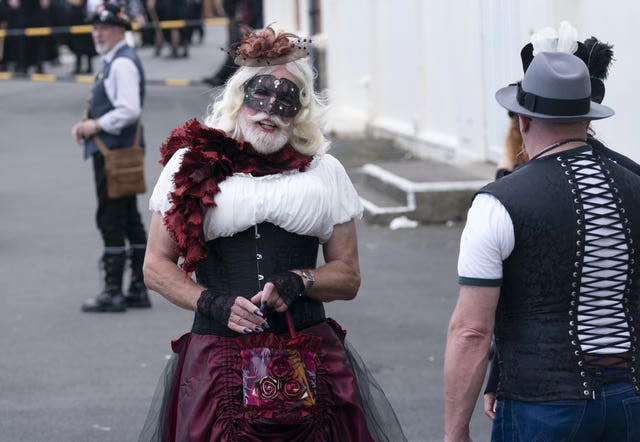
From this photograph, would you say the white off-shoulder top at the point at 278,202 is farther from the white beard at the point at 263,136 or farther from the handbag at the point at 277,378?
the handbag at the point at 277,378

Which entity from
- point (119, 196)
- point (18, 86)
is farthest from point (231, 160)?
point (18, 86)

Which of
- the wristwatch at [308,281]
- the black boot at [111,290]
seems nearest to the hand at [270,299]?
the wristwatch at [308,281]

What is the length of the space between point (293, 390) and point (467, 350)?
2.45 feet

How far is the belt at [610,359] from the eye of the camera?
11.6ft

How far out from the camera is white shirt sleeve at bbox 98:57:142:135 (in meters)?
8.63

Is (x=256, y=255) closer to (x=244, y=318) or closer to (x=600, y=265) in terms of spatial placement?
(x=244, y=318)

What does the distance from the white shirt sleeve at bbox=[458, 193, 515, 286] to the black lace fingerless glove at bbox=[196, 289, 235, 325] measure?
0.91 m

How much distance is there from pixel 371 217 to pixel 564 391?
29.3 ft

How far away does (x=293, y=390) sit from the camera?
13.5ft

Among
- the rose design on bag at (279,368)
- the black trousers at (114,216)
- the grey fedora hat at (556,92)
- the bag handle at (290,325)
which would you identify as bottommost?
the black trousers at (114,216)

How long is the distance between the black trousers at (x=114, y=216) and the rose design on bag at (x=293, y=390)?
4.89 metres

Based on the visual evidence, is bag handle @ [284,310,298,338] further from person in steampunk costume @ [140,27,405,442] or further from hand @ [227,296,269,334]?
hand @ [227,296,269,334]

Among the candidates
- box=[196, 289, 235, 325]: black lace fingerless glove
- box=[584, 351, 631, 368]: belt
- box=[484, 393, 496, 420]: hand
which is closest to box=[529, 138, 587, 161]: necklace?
box=[584, 351, 631, 368]: belt

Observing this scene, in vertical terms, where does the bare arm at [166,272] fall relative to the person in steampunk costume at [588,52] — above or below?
below
